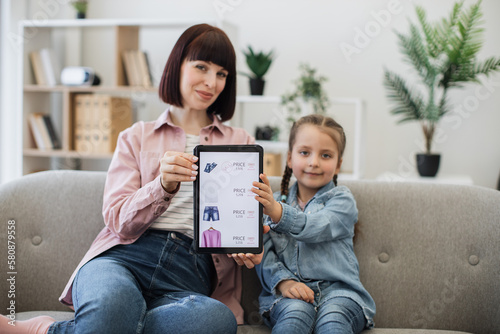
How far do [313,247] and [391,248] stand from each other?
0.27 metres

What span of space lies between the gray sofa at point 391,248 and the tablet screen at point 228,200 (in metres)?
0.29

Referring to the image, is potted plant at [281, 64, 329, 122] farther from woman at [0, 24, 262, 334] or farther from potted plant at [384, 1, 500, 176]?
woman at [0, 24, 262, 334]

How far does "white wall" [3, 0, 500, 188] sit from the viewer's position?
3564 mm

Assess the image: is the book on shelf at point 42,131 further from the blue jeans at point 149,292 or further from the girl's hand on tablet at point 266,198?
the girl's hand on tablet at point 266,198

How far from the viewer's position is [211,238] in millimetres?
1278

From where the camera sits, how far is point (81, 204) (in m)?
1.56

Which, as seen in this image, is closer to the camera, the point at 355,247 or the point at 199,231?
the point at 199,231

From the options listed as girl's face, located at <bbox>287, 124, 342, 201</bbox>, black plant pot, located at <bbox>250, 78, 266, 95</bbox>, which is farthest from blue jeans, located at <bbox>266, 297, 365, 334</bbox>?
black plant pot, located at <bbox>250, 78, 266, 95</bbox>

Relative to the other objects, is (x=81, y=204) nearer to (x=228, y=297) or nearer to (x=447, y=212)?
(x=228, y=297)

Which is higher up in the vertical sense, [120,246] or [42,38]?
[42,38]

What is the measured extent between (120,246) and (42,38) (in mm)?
2971

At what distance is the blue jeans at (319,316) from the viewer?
123 centimetres

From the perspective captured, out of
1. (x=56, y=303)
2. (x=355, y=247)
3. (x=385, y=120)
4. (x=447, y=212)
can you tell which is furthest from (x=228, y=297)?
(x=385, y=120)

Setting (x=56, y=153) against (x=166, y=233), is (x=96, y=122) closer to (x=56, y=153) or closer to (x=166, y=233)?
(x=56, y=153)
